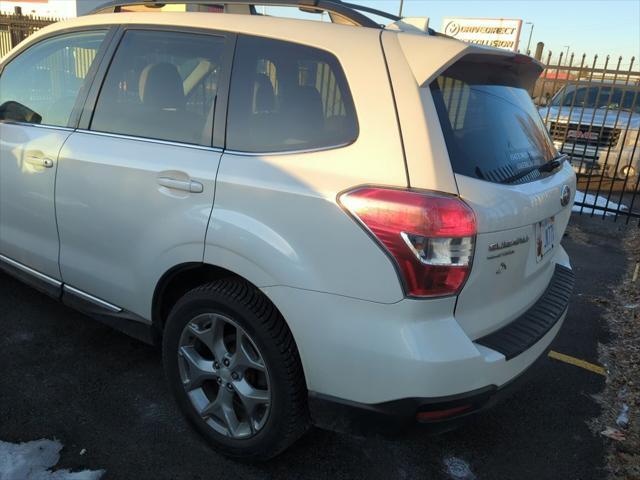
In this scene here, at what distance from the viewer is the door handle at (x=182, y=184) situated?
222 centimetres

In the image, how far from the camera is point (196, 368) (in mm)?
2418

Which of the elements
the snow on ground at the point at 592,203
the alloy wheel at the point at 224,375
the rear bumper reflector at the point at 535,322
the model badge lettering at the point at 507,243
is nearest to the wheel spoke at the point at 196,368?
the alloy wheel at the point at 224,375

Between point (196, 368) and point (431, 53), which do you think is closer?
point (431, 53)

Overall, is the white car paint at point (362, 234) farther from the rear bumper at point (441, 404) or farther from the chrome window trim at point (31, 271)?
the chrome window trim at point (31, 271)

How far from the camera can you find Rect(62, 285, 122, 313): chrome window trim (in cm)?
279

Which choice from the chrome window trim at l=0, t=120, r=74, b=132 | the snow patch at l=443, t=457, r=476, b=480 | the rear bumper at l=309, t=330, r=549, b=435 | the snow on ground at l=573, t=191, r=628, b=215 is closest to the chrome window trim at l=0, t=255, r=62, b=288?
the chrome window trim at l=0, t=120, r=74, b=132

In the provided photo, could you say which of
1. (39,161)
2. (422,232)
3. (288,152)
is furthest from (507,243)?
(39,161)

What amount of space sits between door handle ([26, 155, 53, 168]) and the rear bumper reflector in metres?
2.38

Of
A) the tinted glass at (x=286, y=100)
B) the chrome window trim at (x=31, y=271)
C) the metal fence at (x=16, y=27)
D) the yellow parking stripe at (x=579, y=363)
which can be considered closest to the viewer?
the tinted glass at (x=286, y=100)

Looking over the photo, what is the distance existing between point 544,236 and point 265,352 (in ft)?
4.32

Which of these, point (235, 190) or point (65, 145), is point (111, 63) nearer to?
point (65, 145)

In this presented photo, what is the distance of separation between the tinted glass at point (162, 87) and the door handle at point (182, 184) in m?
0.20

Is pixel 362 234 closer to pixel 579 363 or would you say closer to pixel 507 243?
pixel 507 243

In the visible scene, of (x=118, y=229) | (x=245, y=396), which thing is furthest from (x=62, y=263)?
(x=245, y=396)
